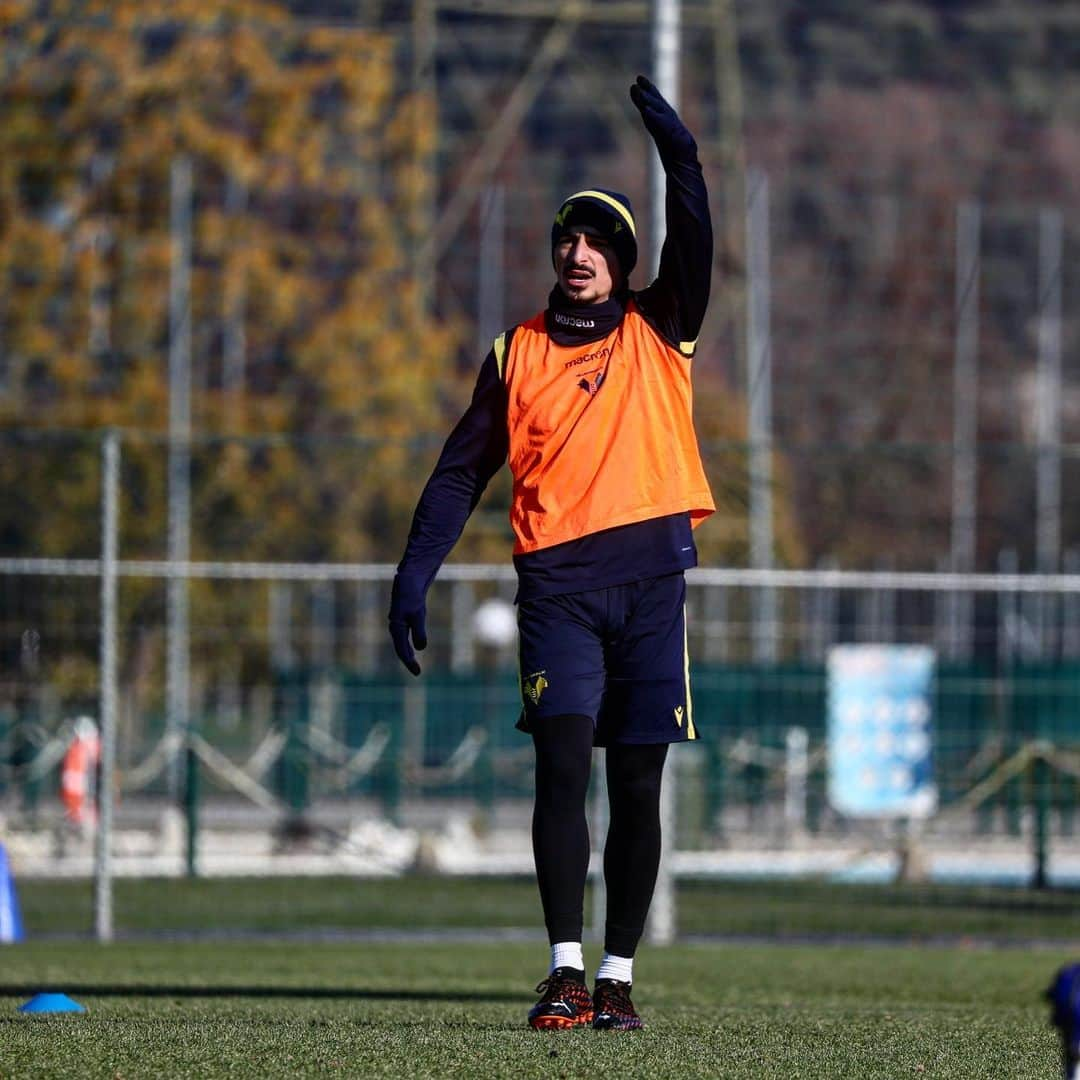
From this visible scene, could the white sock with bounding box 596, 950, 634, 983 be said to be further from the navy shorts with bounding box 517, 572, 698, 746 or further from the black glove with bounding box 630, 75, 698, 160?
the black glove with bounding box 630, 75, 698, 160

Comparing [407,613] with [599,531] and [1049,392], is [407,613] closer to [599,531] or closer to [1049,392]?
[599,531]

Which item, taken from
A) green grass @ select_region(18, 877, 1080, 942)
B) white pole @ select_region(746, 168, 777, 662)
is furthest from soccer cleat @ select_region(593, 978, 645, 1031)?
white pole @ select_region(746, 168, 777, 662)

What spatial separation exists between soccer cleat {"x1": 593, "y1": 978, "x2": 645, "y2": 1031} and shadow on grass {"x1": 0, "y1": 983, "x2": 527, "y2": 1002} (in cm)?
191

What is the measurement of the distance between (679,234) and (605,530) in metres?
0.73

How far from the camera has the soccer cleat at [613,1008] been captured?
5512 millimetres

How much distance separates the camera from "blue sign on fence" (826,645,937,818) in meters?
13.8

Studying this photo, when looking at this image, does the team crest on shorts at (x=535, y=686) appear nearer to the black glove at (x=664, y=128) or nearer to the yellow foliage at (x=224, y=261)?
the black glove at (x=664, y=128)

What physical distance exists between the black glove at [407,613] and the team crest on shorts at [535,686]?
295mm

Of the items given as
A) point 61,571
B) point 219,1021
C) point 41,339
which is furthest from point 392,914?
point 41,339

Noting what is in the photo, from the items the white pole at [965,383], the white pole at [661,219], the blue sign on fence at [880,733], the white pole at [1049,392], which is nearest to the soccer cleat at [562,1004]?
the white pole at [661,219]

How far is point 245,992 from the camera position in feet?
25.6

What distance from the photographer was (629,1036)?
536 centimetres

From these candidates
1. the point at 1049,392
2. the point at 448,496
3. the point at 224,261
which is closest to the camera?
the point at 448,496

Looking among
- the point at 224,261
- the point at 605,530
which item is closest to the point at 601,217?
the point at 605,530
